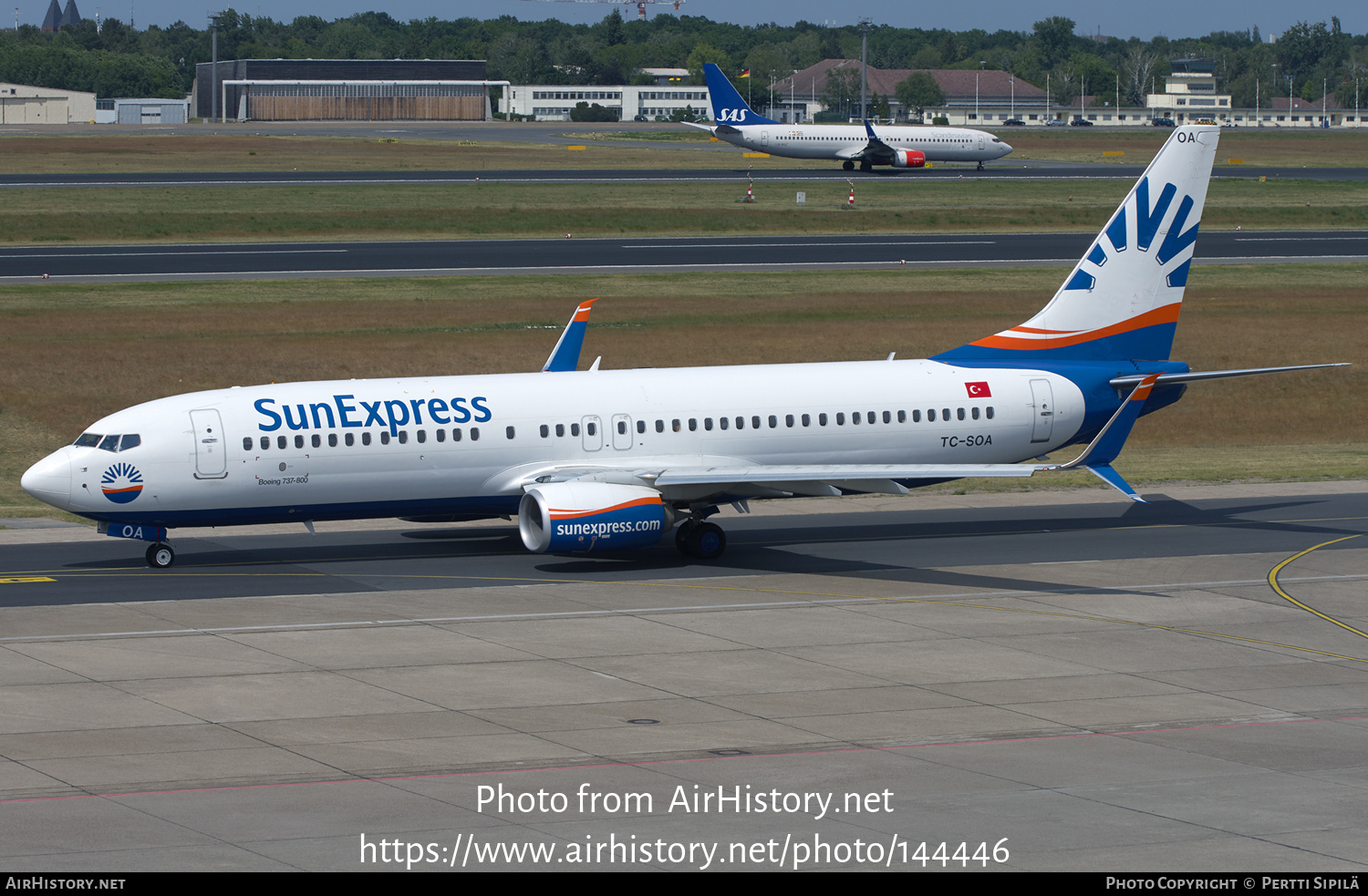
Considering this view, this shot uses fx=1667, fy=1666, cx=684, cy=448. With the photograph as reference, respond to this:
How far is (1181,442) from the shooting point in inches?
2299

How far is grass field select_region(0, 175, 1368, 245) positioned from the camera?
103 metres

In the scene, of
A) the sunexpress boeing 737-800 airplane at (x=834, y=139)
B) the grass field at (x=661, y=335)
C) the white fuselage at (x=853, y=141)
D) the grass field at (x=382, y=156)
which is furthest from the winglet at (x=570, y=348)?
the white fuselage at (x=853, y=141)

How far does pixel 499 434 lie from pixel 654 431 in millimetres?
3646

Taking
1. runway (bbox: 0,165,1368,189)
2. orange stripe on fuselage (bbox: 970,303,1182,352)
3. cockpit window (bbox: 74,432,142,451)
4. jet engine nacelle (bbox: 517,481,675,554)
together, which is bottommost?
jet engine nacelle (bbox: 517,481,675,554)

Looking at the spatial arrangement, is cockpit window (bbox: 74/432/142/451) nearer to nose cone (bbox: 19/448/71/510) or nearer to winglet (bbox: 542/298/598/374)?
nose cone (bbox: 19/448/71/510)

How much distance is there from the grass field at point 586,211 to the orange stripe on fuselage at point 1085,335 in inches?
2514

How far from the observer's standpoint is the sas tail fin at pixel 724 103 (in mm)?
149625

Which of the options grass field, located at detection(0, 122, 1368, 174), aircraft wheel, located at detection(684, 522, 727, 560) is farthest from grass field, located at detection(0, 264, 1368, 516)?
grass field, located at detection(0, 122, 1368, 174)

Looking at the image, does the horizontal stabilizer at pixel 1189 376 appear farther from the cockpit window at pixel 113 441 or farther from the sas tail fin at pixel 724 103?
the sas tail fin at pixel 724 103

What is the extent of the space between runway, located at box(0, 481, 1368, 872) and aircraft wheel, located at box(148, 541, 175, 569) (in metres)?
0.43

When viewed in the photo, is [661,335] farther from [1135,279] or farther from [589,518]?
[589,518]

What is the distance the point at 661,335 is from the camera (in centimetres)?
6988

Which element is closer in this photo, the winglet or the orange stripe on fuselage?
the orange stripe on fuselage
